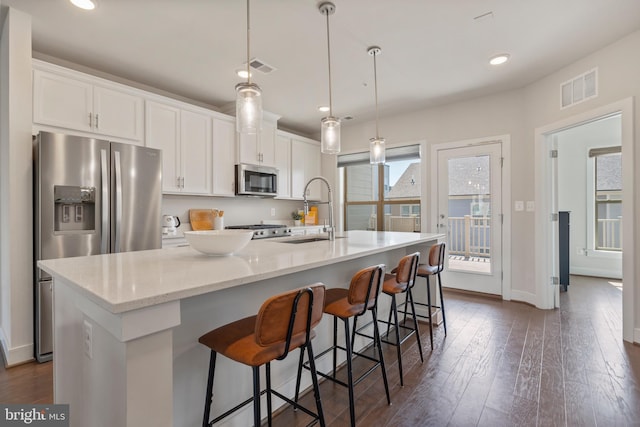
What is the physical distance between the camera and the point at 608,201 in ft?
16.7

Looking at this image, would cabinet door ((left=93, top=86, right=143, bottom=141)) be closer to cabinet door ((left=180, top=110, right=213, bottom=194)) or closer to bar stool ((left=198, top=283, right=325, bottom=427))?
cabinet door ((left=180, top=110, right=213, bottom=194))

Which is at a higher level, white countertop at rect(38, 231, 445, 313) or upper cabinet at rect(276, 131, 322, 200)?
upper cabinet at rect(276, 131, 322, 200)

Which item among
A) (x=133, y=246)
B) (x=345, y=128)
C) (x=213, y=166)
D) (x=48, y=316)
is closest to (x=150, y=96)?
(x=213, y=166)

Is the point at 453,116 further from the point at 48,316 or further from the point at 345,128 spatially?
the point at 48,316

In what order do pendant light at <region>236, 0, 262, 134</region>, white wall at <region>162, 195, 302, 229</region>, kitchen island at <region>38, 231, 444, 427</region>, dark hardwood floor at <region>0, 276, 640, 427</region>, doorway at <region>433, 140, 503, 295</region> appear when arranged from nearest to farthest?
kitchen island at <region>38, 231, 444, 427</region>
dark hardwood floor at <region>0, 276, 640, 427</region>
pendant light at <region>236, 0, 262, 134</region>
white wall at <region>162, 195, 302, 229</region>
doorway at <region>433, 140, 503, 295</region>

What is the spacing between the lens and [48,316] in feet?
7.64

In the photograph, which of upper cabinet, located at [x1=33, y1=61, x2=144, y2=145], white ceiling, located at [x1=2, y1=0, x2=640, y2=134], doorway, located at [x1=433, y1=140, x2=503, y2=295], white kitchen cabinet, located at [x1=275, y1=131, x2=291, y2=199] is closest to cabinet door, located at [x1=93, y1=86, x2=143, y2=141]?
upper cabinet, located at [x1=33, y1=61, x2=144, y2=145]

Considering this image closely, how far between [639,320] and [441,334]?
1.59 m

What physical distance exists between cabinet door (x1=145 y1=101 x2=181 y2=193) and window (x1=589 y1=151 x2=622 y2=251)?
20.8 feet

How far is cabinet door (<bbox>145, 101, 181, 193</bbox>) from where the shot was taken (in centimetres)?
322

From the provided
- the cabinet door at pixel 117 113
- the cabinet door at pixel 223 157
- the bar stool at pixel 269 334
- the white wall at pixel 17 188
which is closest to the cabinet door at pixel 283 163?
the cabinet door at pixel 223 157

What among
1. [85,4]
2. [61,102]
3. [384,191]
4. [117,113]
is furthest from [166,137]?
[384,191]

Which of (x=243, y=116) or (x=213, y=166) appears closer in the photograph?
(x=243, y=116)

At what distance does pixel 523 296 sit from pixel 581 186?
2867mm
